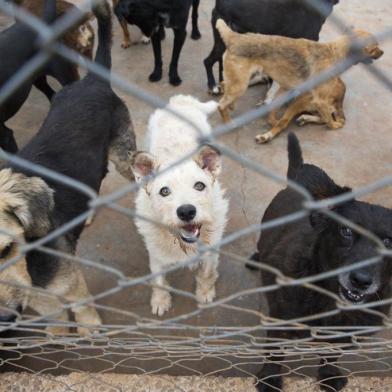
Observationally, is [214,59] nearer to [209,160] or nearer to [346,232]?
[209,160]

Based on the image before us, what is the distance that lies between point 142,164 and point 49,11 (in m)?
2.31

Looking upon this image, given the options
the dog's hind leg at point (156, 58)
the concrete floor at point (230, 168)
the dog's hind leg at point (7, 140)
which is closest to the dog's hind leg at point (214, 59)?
the concrete floor at point (230, 168)

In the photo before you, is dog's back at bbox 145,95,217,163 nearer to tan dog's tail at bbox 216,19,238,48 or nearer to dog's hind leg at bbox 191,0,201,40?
tan dog's tail at bbox 216,19,238,48

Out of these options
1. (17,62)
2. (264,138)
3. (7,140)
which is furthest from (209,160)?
(7,140)

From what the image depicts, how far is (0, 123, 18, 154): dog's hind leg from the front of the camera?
433 cm

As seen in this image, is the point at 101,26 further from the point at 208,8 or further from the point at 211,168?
the point at 208,8

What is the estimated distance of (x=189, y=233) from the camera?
2.90 metres

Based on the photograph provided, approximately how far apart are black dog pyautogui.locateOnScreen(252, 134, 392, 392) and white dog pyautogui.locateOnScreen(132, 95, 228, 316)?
1.75 ft

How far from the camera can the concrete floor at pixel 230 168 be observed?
3355 mm

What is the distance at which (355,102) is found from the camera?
5.45 meters

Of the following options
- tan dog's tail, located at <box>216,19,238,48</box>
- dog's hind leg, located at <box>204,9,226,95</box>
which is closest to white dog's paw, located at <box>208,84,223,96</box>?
dog's hind leg, located at <box>204,9,226,95</box>

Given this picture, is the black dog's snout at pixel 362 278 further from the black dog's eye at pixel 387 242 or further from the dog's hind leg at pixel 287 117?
the dog's hind leg at pixel 287 117

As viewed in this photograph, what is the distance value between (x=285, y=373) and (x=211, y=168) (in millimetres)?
1473

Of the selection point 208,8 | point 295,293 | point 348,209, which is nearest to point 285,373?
point 295,293
